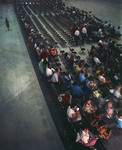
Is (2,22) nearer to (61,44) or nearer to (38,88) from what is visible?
(61,44)

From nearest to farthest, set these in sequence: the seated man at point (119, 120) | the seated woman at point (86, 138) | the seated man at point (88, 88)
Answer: the seated woman at point (86, 138)
the seated man at point (119, 120)
the seated man at point (88, 88)

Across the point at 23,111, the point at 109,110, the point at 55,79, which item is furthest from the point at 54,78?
the point at 109,110

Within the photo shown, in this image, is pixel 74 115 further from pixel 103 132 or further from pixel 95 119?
pixel 103 132

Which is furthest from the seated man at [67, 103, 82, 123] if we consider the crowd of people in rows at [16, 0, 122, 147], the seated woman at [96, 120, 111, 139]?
the seated woman at [96, 120, 111, 139]

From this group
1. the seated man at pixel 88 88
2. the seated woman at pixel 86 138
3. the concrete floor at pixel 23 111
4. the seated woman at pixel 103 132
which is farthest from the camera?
the seated man at pixel 88 88

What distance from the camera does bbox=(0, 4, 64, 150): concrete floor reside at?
5059mm

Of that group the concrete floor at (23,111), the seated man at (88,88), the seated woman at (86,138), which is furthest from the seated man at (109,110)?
the concrete floor at (23,111)

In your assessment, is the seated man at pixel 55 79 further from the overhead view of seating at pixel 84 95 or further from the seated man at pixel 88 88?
the seated man at pixel 88 88

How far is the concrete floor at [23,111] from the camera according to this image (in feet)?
16.6

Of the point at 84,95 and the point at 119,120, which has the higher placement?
the point at 84,95

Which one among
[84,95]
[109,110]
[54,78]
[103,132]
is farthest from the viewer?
[54,78]

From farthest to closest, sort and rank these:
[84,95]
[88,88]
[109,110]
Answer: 1. [84,95]
2. [88,88]
3. [109,110]

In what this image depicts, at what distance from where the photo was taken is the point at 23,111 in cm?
621

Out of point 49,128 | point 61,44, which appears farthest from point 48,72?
point 61,44
